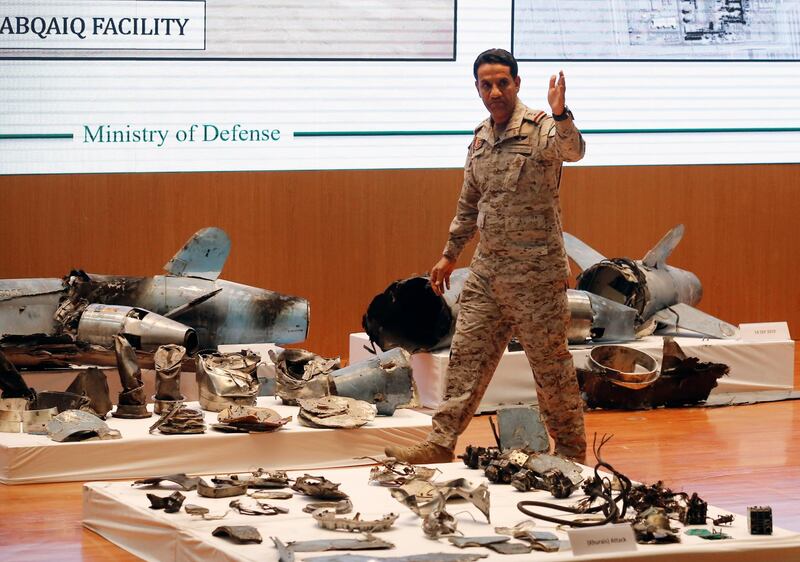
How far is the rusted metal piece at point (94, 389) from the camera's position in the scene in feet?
22.3

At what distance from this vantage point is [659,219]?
10844mm

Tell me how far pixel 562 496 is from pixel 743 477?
156 cm

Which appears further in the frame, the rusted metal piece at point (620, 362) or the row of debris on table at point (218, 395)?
the rusted metal piece at point (620, 362)

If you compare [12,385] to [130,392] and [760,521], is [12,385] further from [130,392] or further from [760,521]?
[760,521]

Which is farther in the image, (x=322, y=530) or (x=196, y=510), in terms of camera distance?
(x=196, y=510)

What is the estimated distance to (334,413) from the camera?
6809 millimetres

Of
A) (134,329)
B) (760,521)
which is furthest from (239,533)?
(134,329)

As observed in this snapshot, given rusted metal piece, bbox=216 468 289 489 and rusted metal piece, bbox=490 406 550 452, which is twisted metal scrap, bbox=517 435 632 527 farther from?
rusted metal piece, bbox=216 468 289 489

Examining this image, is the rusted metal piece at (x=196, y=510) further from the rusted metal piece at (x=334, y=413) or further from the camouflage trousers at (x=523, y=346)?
the rusted metal piece at (x=334, y=413)

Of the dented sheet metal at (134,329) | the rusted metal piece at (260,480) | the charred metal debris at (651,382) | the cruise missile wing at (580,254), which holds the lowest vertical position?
the charred metal debris at (651,382)

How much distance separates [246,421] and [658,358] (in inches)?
121

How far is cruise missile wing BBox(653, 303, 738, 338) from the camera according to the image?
9.09 meters

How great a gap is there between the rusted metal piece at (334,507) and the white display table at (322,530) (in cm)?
3

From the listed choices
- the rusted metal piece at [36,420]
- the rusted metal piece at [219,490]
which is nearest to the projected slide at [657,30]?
the rusted metal piece at [36,420]
